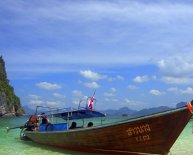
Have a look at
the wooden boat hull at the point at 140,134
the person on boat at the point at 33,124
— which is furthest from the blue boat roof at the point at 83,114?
the person on boat at the point at 33,124

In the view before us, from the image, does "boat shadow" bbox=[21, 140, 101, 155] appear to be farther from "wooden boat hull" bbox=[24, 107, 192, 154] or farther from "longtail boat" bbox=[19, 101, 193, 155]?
"wooden boat hull" bbox=[24, 107, 192, 154]

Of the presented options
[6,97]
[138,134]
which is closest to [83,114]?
[138,134]

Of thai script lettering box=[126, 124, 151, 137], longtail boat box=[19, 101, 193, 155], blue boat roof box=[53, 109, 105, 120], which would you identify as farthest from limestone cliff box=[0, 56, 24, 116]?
thai script lettering box=[126, 124, 151, 137]

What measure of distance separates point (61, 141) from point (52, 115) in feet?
13.8

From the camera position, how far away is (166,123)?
12742 mm

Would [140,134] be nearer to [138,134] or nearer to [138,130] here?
[138,134]

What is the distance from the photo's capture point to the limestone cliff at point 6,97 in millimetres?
115000

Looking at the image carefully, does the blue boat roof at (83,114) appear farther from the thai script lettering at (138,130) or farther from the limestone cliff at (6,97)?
the limestone cliff at (6,97)

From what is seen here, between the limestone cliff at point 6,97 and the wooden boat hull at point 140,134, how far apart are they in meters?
103

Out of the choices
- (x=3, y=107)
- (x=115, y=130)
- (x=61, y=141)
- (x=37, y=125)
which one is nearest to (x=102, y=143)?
(x=115, y=130)

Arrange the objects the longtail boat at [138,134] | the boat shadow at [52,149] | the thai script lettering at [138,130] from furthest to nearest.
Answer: the boat shadow at [52,149] < the thai script lettering at [138,130] < the longtail boat at [138,134]

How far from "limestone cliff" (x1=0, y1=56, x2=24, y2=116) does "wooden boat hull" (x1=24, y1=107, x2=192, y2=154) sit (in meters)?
103

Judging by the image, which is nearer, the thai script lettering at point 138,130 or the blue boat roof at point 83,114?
the thai script lettering at point 138,130

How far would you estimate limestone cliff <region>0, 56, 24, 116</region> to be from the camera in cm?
11500
